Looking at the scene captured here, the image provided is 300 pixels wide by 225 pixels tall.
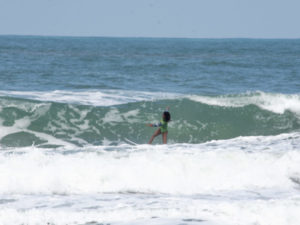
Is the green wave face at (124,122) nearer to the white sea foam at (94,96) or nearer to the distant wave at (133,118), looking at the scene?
the distant wave at (133,118)

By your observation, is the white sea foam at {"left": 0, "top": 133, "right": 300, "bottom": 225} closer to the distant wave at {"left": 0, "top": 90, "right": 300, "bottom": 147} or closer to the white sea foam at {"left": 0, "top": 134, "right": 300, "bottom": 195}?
the white sea foam at {"left": 0, "top": 134, "right": 300, "bottom": 195}

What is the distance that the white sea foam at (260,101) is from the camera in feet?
65.7

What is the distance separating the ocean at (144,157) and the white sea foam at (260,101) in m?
0.04

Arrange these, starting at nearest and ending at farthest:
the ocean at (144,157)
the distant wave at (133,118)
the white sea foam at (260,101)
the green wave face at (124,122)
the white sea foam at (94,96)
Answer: the ocean at (144,157), the green wave face at (124,122), the distant wave at (133,118), the white sea foam at (260,101), the white sea foam at (94,96)

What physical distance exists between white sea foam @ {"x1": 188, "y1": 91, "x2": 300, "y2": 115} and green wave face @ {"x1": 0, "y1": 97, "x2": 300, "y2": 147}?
0.31 metres

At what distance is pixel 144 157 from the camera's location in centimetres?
1163

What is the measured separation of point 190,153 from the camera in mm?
12422

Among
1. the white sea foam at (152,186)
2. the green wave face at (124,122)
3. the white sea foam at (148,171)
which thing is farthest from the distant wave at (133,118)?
the white sea foam at (148,171)

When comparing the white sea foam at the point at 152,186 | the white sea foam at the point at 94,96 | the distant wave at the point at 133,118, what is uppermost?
the white sea foam at the point at 94,96

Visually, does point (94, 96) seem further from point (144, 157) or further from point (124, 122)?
point (144, 157)

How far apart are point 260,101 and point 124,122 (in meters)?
6.05

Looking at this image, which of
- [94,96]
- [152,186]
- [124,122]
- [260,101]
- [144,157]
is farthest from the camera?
[94,96]

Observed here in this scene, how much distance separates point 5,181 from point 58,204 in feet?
6.38

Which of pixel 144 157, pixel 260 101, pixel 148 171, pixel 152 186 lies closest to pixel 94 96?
pixel 260 101
